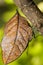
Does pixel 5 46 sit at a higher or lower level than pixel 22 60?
higher

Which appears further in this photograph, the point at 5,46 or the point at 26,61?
the point at 26,61

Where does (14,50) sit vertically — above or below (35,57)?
above

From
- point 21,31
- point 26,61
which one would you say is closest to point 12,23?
point 21,31

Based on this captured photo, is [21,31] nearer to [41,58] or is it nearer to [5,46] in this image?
[5,46]

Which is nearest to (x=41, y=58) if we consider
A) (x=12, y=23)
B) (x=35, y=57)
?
(x=35, y=57)

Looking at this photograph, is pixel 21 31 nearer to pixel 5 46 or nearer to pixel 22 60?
pixel 5 46

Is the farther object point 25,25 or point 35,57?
point 35,57
